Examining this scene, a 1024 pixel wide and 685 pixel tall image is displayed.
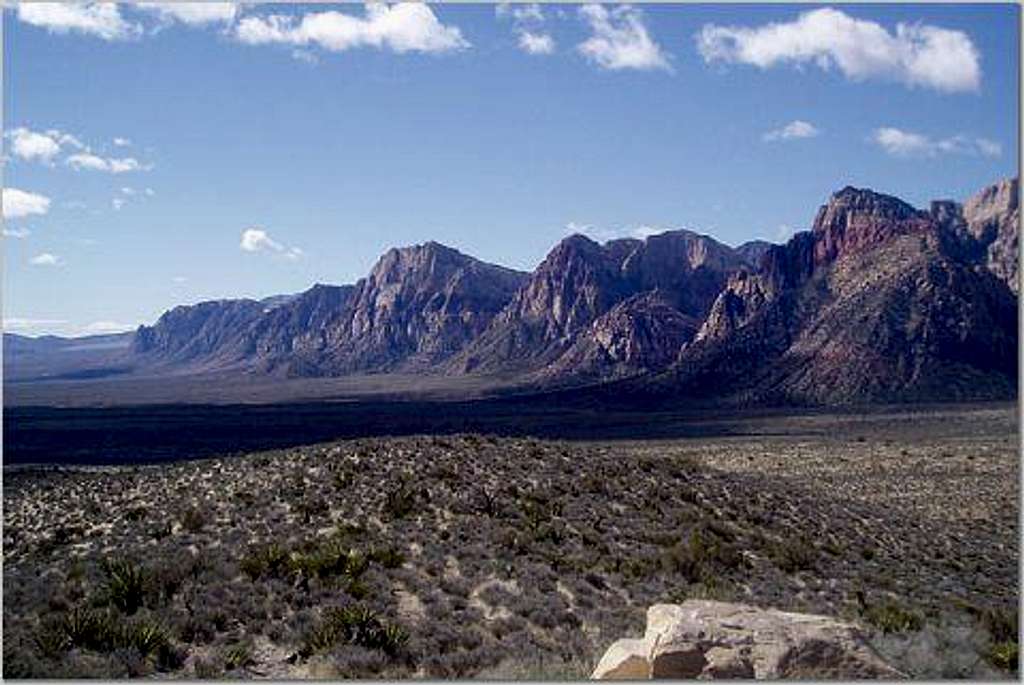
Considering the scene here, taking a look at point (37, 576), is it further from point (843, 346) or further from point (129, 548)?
point (843, 346)

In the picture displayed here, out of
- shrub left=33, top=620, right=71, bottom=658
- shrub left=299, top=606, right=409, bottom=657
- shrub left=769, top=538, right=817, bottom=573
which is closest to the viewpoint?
shrub left=33, top=620, right=71, bottom=658

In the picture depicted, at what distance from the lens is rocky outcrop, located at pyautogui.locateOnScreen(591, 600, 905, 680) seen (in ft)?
32.0

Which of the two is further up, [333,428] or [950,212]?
[950,212]

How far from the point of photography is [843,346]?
406 ft

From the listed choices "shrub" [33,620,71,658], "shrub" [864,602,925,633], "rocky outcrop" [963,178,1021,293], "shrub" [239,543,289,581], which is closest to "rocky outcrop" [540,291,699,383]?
"rocky outcrop" [963,178,1021,293]

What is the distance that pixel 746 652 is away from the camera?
9.93 meters

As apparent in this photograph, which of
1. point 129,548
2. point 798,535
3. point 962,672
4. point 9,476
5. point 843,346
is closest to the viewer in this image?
point 962,672

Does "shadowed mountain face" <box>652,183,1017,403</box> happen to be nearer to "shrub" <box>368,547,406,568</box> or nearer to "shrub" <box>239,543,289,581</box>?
"shrub" <box>368,547,406,568</box>

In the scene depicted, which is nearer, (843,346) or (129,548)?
(129,548)

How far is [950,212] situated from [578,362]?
78.9m

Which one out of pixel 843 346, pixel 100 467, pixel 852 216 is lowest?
pixel 100 467

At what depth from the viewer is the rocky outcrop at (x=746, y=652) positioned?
32.0 feet

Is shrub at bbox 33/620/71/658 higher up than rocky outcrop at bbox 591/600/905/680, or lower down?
lower down

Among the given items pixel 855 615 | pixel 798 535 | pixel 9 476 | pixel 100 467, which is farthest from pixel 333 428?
pixel 855 615
